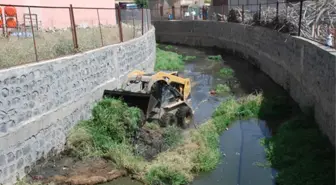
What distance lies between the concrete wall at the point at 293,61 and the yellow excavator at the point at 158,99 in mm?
3910

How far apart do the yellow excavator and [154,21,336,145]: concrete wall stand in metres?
3.91

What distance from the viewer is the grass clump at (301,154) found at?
7545mm

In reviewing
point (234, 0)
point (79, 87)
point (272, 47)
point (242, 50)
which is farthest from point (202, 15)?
point (79, 87)

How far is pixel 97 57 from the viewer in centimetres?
1145

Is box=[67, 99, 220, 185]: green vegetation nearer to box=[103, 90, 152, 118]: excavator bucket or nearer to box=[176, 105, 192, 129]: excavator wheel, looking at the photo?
box=[103, 90, 152, 118]: excavator bucket

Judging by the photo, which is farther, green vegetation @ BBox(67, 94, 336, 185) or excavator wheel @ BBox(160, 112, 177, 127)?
excavator wheel @ BBox(160, 112, 177, 127)

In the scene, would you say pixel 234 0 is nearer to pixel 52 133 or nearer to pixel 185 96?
pixel 185 96

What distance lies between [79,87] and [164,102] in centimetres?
264

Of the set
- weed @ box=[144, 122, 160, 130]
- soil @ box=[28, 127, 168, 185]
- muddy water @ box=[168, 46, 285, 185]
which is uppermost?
weed @ box=[144, 122, 160, 130]

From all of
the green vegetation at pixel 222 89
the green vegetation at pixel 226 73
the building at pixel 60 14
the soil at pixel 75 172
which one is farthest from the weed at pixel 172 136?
the green vegetation at pixel 226 73

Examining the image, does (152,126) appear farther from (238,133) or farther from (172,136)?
(238,133)

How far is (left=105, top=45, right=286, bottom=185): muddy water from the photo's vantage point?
8.62 metres

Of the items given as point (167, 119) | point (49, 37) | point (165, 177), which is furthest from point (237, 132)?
point (49, 37)

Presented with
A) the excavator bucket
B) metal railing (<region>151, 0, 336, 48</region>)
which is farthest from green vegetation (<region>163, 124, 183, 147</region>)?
metal railing (<region>151, 0, 336, 48</region>)
